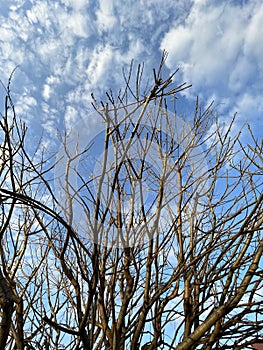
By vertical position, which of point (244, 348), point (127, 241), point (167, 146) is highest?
point (167, 146)

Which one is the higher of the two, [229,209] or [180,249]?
[229,209]

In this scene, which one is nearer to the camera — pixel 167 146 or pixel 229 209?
pixel 229 209

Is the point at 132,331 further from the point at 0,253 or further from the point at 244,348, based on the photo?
the point at 0,253

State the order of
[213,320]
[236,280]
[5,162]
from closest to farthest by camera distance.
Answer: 1. [213,320]
2. [236,280]
3. [5,162]

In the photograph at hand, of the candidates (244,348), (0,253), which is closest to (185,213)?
(244,348)

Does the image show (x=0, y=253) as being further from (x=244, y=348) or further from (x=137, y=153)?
(x=244, y=348)

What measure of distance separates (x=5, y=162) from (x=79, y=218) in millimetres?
959

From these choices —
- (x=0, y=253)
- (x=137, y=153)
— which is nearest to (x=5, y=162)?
(x=0, y=253)

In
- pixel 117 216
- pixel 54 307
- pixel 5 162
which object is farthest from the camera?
pixel 54 307

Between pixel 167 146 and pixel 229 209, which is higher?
pixel 167 146

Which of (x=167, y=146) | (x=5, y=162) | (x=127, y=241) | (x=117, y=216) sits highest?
(x=167, y=146)

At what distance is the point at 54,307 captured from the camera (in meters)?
3.06

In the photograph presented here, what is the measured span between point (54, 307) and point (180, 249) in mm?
1439

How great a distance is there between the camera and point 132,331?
1.97 metres
